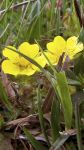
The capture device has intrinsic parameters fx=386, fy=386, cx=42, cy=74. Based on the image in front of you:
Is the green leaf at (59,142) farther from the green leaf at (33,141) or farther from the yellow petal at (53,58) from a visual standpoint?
the yellow petal at (53,58)

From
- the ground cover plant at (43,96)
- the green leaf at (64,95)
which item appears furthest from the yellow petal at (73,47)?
the green leaf at (64,95)

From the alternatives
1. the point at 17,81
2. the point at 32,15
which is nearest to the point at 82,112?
the point at 17,81

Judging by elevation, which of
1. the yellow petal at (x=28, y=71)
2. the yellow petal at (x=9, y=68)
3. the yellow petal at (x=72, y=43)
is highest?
the yellow petal at (x=72, y=43)

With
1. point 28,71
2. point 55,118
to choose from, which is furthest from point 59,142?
point 28,71

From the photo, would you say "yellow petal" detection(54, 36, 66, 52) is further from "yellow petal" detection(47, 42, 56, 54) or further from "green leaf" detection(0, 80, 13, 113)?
"green leaf" detection(0, 80, 13, 113)

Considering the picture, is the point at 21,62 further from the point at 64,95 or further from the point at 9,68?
the point at 64,95

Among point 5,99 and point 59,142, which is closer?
point 59,142
